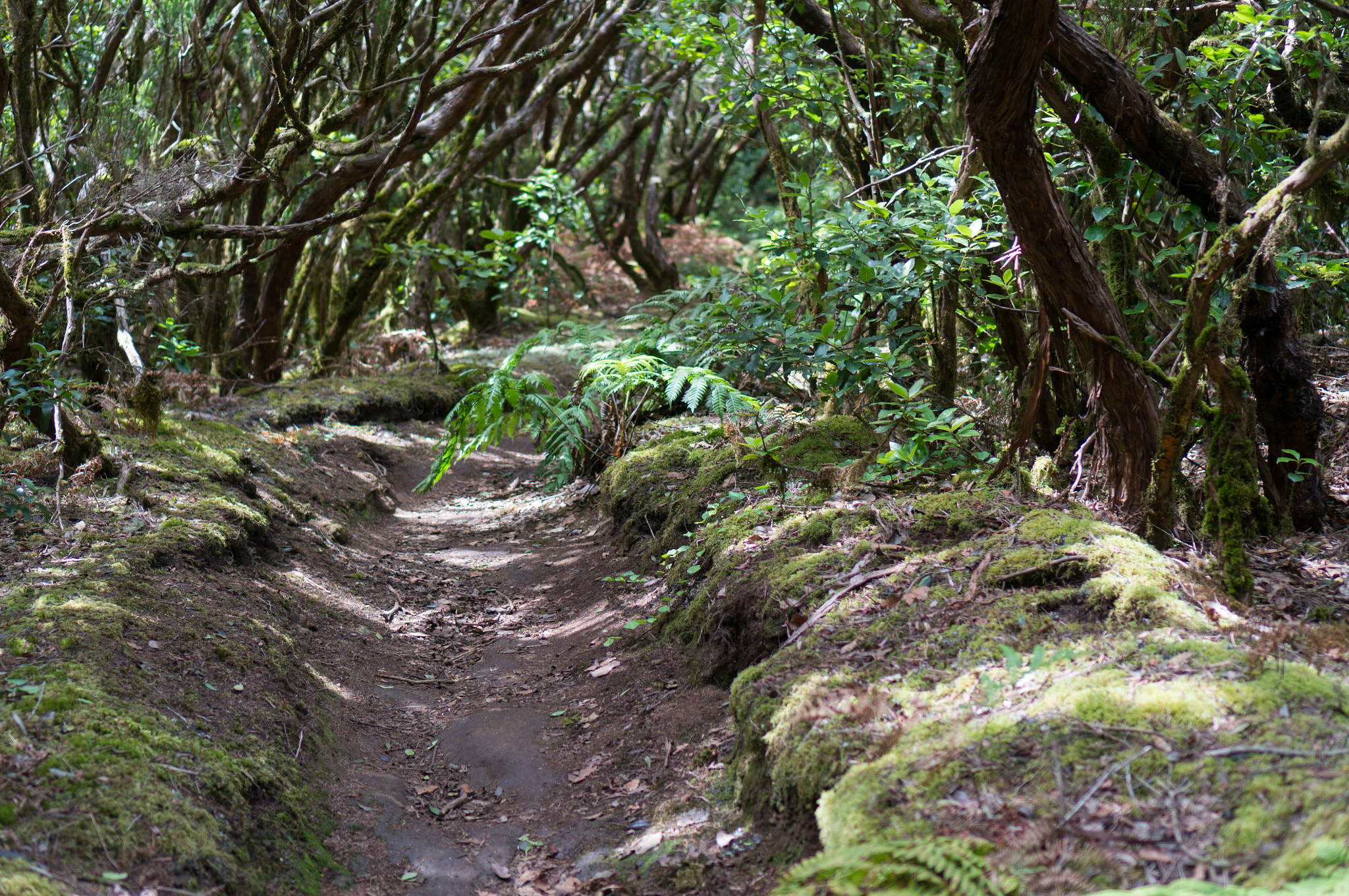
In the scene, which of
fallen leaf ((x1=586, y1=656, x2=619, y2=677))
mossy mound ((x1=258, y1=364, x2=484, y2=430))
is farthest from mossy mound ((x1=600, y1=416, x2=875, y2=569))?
mossy mound ((x1=258, y1=364, x2=484, y2=430))

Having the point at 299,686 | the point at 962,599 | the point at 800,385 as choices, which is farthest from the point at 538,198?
the point at 962,599

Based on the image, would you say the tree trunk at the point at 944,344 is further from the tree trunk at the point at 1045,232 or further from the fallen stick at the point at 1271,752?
the fallen stick at the point at 1271,752

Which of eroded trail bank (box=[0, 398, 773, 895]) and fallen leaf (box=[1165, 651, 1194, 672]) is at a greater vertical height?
fallen leaf (box=[1165, 651, 1194, 672])

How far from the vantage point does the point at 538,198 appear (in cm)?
1352

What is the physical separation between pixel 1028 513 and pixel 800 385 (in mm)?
3034

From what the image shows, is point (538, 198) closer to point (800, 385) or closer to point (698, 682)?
point (800, 385)

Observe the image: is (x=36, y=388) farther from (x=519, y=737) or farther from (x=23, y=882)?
(x=23, y=882)

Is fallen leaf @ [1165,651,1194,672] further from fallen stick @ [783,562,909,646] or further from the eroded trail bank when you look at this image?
the eroded trail bank

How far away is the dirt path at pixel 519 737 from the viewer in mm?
2777

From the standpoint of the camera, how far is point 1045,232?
11.2 ft

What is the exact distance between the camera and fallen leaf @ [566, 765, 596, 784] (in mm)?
3328

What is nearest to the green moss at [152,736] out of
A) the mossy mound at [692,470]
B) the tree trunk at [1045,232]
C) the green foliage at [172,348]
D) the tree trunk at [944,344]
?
the mossy mound at [692,470]

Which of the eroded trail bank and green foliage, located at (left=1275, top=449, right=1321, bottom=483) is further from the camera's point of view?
green foliage, located at (left=1275, top=449, right=1321, bottom=483)

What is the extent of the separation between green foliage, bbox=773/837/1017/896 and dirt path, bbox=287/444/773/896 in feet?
1.86
